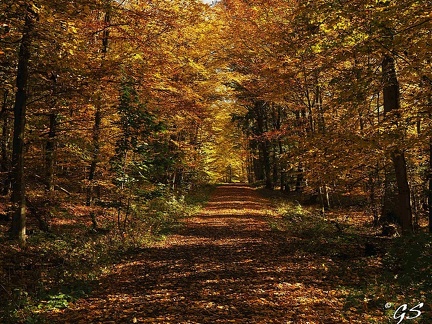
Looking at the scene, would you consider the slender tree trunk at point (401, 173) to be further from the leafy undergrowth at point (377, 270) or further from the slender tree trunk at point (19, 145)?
the slender tree trunk at point (19, 145)

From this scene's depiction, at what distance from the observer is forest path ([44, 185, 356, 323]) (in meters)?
5.71

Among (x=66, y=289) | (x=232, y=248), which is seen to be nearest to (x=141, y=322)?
(x=66, y=289)

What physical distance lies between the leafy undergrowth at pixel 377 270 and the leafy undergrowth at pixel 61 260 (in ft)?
17.5

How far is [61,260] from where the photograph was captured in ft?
28.4

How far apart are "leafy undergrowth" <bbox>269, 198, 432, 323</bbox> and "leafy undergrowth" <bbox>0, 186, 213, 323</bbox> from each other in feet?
17.5

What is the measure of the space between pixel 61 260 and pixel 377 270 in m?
8.02

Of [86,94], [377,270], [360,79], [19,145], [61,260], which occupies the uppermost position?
[86,94]

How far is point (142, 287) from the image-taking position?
23.6ft

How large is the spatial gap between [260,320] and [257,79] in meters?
18.6

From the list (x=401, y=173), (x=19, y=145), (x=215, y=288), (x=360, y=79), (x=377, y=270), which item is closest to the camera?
(x=215, y=288)

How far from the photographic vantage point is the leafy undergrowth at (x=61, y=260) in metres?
6.13

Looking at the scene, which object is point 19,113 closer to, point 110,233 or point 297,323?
point 110,233

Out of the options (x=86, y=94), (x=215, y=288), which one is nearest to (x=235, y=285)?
(x=215, y=288)

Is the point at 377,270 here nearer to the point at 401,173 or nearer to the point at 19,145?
the point at 401,173
